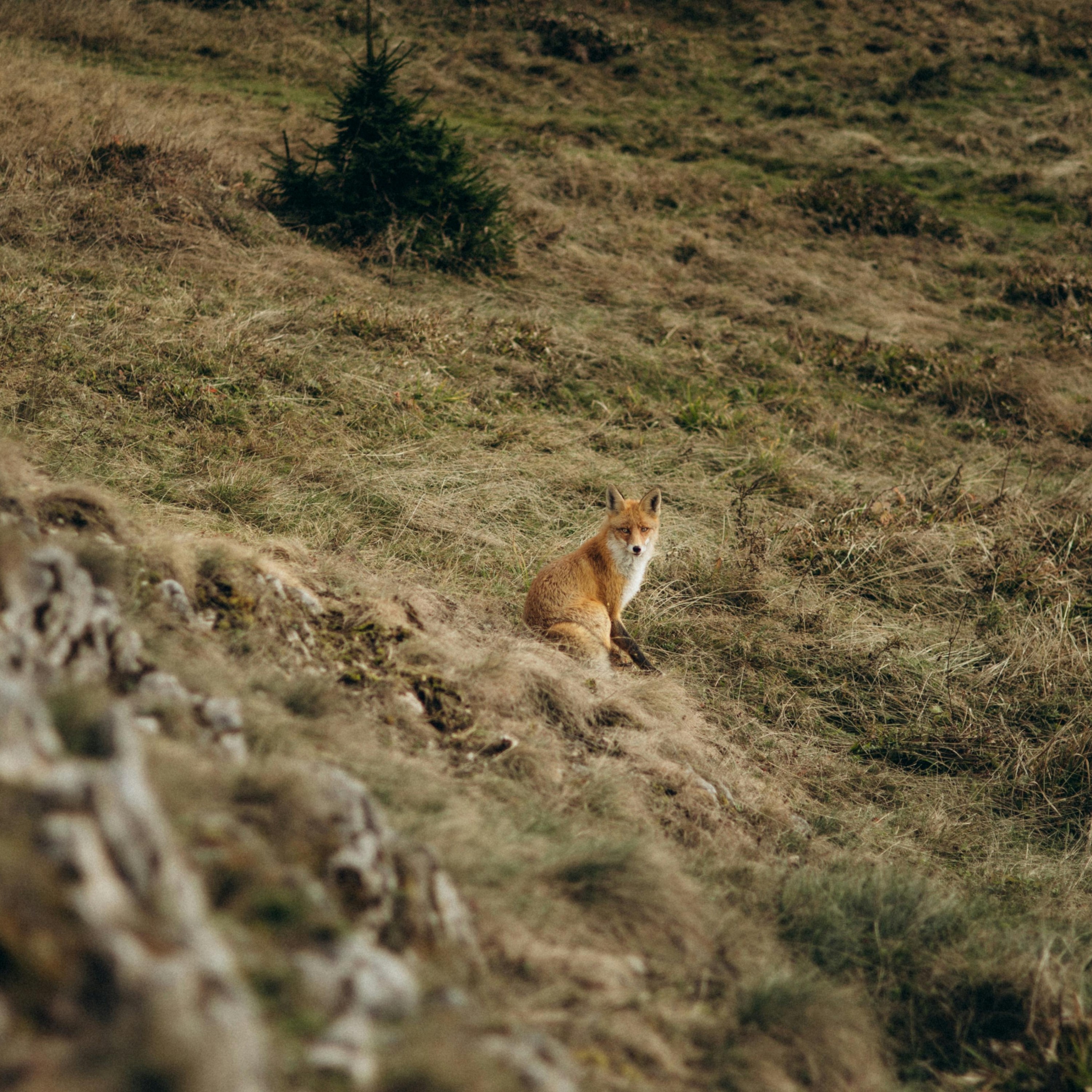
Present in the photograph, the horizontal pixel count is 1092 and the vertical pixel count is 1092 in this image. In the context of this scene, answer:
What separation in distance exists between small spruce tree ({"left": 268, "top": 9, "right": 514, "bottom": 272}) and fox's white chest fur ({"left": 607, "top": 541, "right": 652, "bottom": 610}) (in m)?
8.04

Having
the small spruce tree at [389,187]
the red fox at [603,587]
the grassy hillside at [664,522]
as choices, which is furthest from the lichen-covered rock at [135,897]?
the small spruce tree at [389,187]

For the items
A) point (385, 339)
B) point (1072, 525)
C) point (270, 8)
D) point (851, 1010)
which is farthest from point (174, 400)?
point (270, 8)

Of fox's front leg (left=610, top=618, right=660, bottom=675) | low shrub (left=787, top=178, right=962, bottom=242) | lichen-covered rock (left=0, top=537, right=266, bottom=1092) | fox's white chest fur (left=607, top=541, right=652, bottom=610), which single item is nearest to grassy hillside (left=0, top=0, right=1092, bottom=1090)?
low shrub (left=787, top=178, right=962, bottom=242)

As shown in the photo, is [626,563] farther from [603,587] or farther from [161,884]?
[161,884]

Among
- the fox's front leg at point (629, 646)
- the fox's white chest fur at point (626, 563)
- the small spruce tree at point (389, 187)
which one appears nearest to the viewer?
the fox's front leg at point (629, 646)

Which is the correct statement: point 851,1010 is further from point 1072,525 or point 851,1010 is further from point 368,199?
point 368,199

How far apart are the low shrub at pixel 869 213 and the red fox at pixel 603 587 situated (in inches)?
513

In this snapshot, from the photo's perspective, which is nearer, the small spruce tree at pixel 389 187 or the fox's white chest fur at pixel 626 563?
the fox's white chest fur at pixel 626 563

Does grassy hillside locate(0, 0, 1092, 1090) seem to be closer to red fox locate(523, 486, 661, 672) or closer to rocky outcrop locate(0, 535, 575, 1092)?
rocky outcrop locate(0, 535, 575, 1092)

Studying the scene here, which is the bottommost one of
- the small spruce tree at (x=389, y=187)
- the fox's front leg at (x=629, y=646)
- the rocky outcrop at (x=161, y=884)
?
the fox's front leg at (x=629, y=646)

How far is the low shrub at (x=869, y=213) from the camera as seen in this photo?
17.0 metres

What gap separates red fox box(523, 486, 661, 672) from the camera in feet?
20.8

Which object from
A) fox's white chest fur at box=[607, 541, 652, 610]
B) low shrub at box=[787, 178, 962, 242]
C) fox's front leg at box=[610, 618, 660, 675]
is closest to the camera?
fox's front leg at box=[610, 618, 660, 675]

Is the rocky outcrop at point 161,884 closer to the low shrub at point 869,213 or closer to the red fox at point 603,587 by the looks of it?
the red fox at point 603,587
